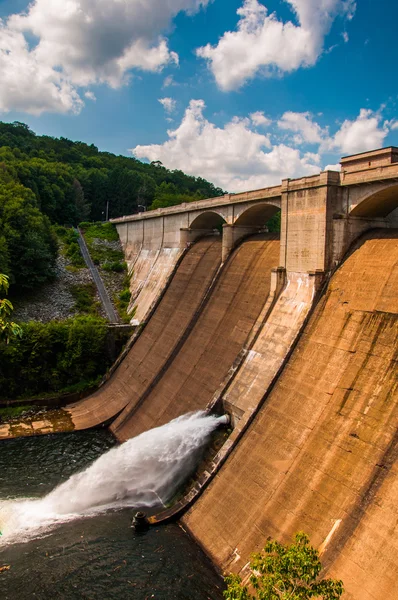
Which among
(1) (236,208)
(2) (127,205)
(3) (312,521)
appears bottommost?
(3) (312,521)

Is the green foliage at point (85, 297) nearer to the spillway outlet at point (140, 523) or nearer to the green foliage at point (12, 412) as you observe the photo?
the green foliage at point (12, 412)

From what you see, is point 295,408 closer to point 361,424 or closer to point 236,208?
point 361,424

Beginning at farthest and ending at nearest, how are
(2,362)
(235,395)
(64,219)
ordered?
1. (64,219)
2. (2,362)
3. (235,395)

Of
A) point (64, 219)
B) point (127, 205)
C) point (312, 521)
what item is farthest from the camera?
point (127, 205)

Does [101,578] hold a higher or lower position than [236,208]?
lower

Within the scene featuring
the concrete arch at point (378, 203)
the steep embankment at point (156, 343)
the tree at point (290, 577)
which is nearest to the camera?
the tree at point (290, 577)

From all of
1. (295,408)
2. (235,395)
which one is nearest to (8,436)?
(235,395)

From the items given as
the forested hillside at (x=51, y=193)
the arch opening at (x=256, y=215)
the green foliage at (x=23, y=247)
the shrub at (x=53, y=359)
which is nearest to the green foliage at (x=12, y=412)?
the shrub at (x=53, y=359)

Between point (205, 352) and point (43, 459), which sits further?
point (205, 352)
